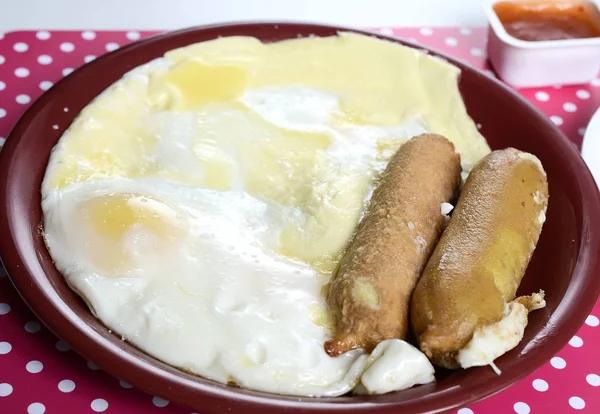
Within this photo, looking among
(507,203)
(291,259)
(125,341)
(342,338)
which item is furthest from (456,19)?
(125,341)

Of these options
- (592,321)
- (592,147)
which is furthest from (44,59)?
(592,321)

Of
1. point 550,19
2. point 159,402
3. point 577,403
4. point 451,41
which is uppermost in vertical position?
point 550,19

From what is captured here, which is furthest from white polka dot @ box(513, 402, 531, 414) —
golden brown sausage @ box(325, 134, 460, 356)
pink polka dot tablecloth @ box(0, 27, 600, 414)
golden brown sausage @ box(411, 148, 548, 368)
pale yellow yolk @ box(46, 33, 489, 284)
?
pale yellow yolk @ box(46, 33, 489, 284)

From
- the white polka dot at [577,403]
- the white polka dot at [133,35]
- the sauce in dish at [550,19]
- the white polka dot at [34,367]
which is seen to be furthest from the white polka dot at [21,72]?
the white polka dot at [577,403]

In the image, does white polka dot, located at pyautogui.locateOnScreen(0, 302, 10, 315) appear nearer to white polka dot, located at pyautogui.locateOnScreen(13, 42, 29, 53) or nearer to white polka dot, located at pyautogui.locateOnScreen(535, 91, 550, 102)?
white polka dot, located at pyautogui.locateOnScreen(13, 42, 29, 53)

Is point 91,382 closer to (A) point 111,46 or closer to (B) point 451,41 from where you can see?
(A) point 111,46

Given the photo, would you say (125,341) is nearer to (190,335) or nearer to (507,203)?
(190,335)

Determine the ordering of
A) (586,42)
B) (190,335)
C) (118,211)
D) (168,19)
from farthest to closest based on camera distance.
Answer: (168,19) → (586,42) → (118,211) → (190,335)

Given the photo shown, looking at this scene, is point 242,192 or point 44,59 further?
point 44,59
